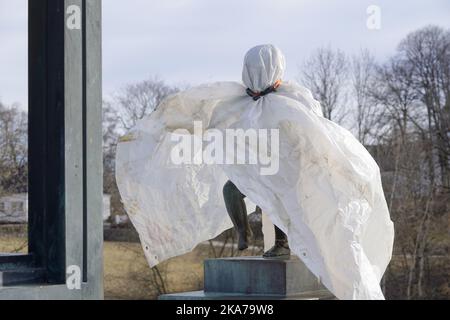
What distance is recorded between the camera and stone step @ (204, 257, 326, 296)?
661 cm

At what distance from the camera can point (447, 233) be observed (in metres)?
32.0

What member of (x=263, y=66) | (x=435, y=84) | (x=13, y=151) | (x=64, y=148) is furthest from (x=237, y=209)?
(x=435, y=84)

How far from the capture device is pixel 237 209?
23.2 feet

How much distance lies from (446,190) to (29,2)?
30.4m

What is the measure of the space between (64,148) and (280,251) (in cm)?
267

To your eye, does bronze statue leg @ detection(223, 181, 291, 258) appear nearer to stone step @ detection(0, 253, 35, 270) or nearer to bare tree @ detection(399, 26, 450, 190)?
stone step @ detection(0, 253, 35, 270)

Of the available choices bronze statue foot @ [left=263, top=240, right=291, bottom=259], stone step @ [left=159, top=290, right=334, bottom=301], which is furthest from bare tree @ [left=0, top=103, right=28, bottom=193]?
bronze statue foot @ [left=263, top=240, right=291, bottom=259]

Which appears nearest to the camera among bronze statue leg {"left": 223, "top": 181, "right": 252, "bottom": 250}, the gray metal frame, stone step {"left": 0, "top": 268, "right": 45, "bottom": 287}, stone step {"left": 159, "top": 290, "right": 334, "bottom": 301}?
stone step {"left": 0, "top": 268, "right": 45, "bottom": 287}

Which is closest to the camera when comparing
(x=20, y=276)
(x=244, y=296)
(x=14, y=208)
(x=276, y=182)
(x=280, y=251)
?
(x=20, y=276)

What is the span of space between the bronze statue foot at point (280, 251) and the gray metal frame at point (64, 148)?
7.61ft

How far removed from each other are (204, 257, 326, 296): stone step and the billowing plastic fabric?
16.9 inches

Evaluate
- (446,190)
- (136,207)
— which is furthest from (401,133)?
(136,207)

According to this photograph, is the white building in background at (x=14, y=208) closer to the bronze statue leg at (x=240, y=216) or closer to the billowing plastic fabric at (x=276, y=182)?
the billowing plastic fabric at (x=276, y=182)

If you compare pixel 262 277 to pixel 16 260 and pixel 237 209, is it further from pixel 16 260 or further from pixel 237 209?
pixel 16 260
